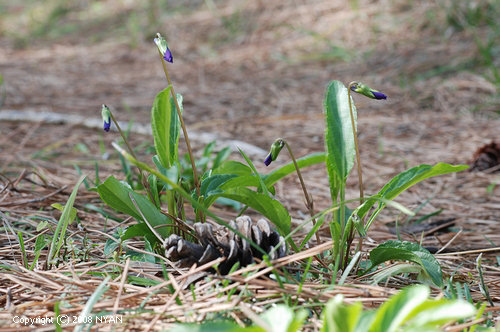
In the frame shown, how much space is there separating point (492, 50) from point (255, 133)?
2.01 meters

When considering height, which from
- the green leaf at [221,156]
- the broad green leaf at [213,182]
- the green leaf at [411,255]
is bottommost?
the green leaf at [411,255]

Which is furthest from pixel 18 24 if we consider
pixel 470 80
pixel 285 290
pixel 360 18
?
pixel 285 290

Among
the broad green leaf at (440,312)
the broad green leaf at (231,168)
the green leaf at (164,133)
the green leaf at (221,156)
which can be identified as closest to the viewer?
the broad green leaf at (440,312)

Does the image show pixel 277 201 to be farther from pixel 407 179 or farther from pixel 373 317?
pixel 373 317

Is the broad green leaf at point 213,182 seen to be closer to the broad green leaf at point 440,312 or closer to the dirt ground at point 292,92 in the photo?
the dirt ground at point 292,92

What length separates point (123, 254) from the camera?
1.30 metres

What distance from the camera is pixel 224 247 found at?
3.76 ft

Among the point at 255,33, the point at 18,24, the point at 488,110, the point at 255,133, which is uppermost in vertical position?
the point at 18,24

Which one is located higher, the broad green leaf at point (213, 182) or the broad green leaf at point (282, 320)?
the broad green leaf at point (213, 182)

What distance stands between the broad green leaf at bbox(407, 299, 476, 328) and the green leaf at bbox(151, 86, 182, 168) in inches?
26.1

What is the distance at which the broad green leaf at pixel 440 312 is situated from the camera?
2.33 ft

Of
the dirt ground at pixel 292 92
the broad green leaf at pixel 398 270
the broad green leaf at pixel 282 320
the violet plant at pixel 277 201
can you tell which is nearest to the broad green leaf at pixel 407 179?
the violet plant at pixel 277 201

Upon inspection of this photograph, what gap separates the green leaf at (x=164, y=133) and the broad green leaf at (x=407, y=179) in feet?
1.50

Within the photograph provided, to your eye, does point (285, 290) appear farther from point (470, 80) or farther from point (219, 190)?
point (470, 80)
